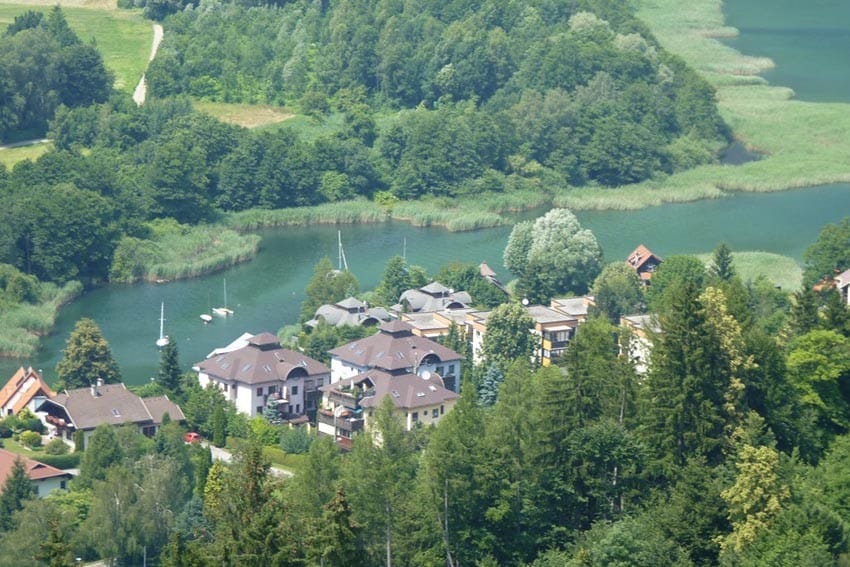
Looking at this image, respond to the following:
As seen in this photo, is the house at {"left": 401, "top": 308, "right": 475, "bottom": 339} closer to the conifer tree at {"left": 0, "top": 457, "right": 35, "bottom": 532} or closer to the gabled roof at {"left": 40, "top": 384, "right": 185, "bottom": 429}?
the gabled roof at {"left": 40, "top": 384, "right": 185, "bottom": 429}

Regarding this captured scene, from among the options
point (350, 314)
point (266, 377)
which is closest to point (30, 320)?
point (350, 314)

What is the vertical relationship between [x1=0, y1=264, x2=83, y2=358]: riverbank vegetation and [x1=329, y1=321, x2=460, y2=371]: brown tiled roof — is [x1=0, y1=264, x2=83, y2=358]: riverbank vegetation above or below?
below

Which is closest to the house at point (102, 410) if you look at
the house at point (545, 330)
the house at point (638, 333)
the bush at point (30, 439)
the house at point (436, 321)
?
the bush at point (30, 439)

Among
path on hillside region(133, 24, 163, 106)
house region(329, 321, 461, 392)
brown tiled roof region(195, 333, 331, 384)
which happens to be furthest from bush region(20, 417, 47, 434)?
path on hillside region(133, 24, 163, 106)

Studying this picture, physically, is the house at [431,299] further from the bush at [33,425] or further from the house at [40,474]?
the house at [40,474]

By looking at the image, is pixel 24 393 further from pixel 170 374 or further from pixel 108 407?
pixel 170 374

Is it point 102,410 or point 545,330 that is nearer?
point 102,410
